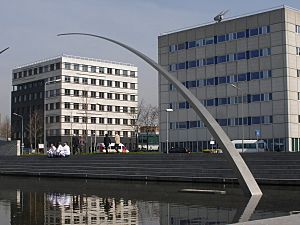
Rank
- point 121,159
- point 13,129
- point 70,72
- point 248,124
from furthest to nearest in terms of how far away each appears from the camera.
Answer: point 13,129, point 70,72, point 248,124, point 121,159

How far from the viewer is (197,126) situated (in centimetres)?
6994

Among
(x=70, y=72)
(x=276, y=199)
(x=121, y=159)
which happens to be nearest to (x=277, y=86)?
(x=121, y=159)

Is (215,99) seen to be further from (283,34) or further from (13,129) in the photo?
(13,129)

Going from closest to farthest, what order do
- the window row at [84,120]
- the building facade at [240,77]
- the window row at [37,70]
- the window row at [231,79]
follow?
1. the building facade at [240,77]
2. the window row at [231,79]
3. the window row at [84,120]
4. the window row at [37,70]

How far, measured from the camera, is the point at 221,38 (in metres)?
67.3

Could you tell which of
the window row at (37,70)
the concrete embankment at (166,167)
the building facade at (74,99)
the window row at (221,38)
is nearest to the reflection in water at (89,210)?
the concrete embankment at (166,167)

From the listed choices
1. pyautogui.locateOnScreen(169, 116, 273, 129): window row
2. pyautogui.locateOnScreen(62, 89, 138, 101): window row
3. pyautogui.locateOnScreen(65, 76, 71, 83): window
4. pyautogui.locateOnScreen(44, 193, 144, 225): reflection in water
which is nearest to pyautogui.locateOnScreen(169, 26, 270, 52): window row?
pyautogui.locateOnScreen(169, 116, 273, 129): window row

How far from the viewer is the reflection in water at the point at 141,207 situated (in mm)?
13312

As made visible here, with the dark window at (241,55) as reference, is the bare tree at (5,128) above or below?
below

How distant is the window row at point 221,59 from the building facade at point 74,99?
3216 cm

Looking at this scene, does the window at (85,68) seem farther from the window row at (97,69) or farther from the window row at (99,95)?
the window row at (99,95)

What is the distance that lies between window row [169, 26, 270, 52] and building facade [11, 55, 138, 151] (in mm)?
33086

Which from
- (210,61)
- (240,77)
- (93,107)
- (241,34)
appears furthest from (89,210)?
(93,107)

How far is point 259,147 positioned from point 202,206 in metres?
45.7
